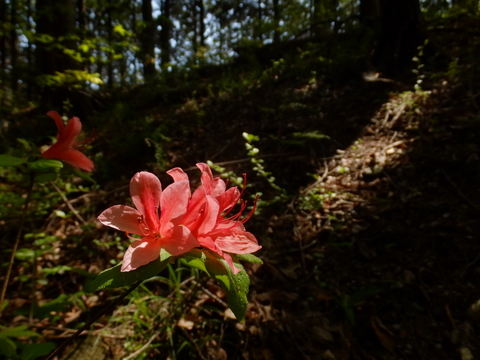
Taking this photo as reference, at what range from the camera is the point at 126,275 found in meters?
0.66

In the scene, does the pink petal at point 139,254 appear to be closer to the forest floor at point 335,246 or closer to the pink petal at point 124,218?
the pink petal at point 124,218

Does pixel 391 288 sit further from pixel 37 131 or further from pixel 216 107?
pixel 37 131

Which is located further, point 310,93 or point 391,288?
point 310,93

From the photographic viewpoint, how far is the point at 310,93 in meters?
4.78

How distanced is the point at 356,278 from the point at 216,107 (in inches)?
159

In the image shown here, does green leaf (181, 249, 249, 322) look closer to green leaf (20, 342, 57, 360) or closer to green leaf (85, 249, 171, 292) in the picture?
green leaf (85, 249, 171, 292)

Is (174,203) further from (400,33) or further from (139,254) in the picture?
(400,33)

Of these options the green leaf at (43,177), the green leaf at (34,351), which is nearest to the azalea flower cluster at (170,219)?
the green leaf at (43,177)

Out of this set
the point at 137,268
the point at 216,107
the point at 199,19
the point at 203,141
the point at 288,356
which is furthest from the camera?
the point at 199,19

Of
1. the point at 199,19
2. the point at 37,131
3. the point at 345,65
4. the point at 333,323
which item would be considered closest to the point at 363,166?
the point at 333,323

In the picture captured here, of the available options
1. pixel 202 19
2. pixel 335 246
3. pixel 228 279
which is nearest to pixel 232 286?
pixel 228 279

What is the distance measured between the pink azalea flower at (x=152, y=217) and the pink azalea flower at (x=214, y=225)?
0.12 feet

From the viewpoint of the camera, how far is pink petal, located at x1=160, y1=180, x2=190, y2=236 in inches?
28.7

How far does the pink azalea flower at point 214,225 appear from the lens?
0.72 metres
